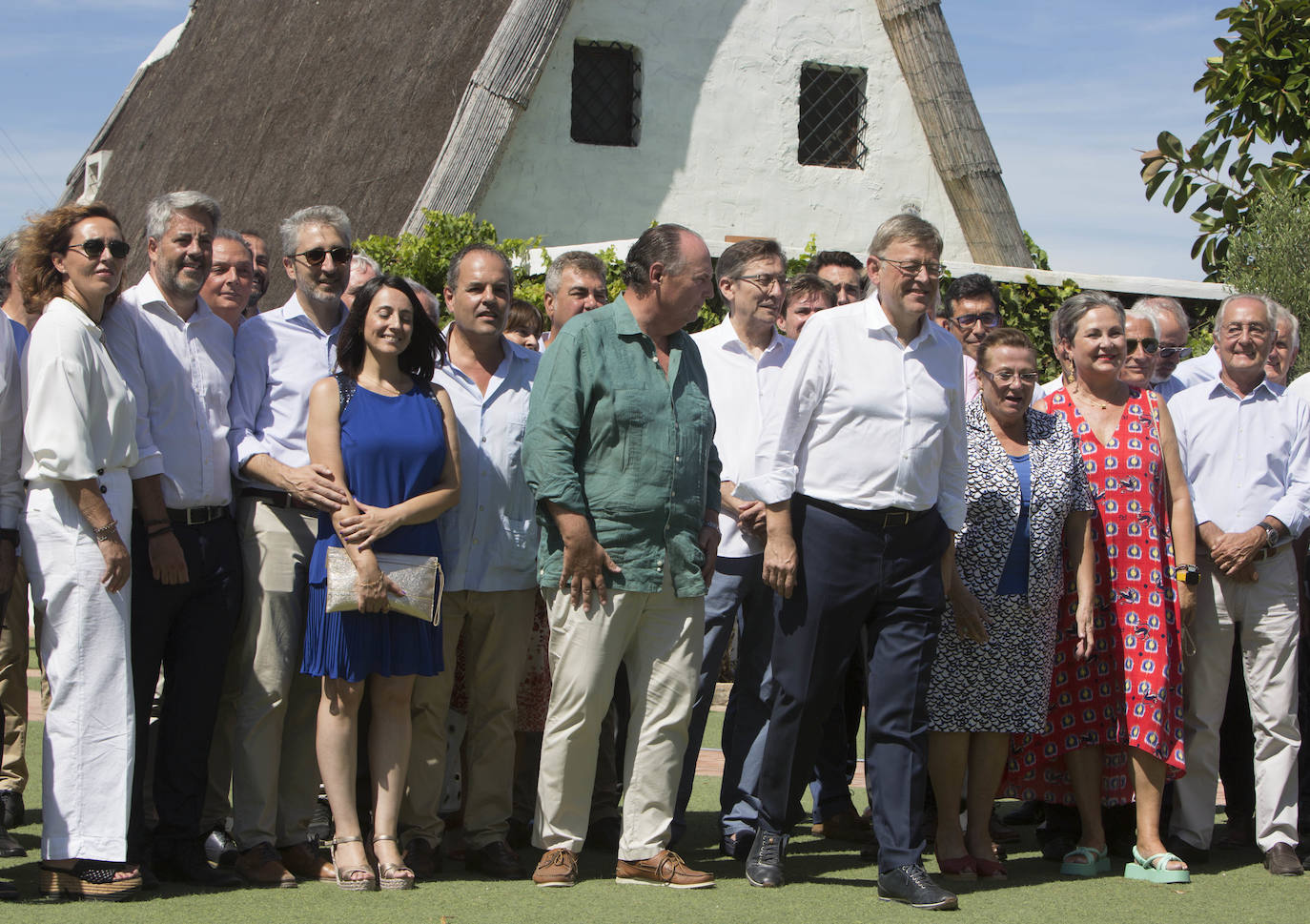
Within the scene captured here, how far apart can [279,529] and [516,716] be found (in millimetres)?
1305

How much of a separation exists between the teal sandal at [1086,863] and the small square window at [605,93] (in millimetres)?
9636

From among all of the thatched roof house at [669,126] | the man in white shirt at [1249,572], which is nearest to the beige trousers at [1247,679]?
the man in white shirt at [1249,572]

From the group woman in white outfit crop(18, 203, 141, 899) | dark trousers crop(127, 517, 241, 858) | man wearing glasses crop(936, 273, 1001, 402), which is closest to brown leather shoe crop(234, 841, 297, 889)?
dark trousers crop(127, 517, 241, 858)

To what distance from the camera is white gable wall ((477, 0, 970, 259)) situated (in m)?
14.0

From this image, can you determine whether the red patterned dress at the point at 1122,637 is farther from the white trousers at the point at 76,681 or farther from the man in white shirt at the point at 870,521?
the white trousers at the point at 76,681

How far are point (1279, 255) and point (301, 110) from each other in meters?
11.3

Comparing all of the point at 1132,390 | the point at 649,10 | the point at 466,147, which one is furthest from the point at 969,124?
the point at 1132,390

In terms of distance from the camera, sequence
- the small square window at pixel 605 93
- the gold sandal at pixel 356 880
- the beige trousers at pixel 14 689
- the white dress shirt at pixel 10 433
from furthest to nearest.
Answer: the small square window at pixel 605 93 < the beige trousers at pixel 14 689 < the gold sandal at pixel 356 880 < the white dress shirt at pixel 10 433

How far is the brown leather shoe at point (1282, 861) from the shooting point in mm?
6133

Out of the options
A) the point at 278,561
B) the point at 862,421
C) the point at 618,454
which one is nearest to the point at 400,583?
the point at 278,561

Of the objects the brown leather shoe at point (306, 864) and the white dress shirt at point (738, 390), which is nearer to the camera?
the brown leather shoe at point (306, 864)

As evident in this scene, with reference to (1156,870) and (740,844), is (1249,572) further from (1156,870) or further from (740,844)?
(740,844)

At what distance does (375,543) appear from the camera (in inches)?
216

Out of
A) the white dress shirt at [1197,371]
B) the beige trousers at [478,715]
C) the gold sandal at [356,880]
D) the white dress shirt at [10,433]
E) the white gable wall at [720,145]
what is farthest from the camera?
the white gable wall at [720,145]
